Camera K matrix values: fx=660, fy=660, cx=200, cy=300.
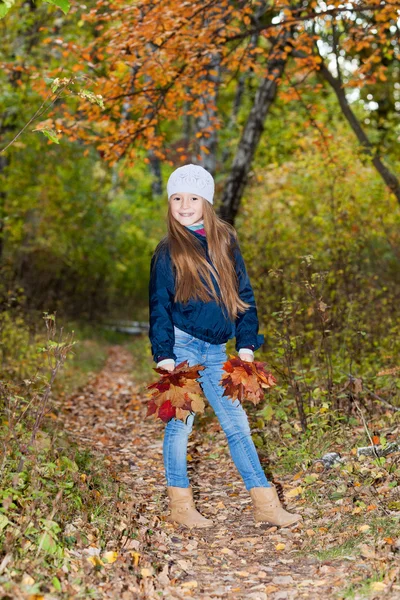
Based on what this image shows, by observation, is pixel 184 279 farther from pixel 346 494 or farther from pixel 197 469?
pixel 197 469

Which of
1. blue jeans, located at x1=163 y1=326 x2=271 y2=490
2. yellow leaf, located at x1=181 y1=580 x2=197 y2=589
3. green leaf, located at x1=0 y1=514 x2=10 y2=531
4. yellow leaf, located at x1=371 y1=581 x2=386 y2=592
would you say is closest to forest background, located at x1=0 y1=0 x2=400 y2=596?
green leaf, located at x1=0 y1=514 x2=10 y2=531

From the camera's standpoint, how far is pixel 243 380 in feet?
13.4

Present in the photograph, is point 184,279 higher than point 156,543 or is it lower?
higher

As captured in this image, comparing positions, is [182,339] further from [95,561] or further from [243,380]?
[95,561]

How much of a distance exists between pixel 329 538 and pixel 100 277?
17.9 metres

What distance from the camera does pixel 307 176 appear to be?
45.6 feet

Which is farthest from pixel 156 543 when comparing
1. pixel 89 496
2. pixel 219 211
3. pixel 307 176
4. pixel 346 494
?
pixel 307 176

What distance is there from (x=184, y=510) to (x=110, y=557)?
936 millimetres

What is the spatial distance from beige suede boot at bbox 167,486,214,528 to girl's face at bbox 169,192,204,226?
1771 mm

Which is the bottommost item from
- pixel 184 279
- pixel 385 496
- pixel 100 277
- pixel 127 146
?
pixel 100 277

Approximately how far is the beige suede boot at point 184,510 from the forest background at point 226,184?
3.53 ft

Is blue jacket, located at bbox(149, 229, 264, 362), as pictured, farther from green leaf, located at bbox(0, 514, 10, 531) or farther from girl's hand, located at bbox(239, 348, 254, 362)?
green leaf, located at bbox(0, 514, 10, 531)

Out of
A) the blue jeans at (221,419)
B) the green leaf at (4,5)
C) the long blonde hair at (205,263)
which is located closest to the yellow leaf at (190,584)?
the blue jeans at (221,419)

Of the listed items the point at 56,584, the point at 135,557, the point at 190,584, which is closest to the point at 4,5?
the point at 56,584
